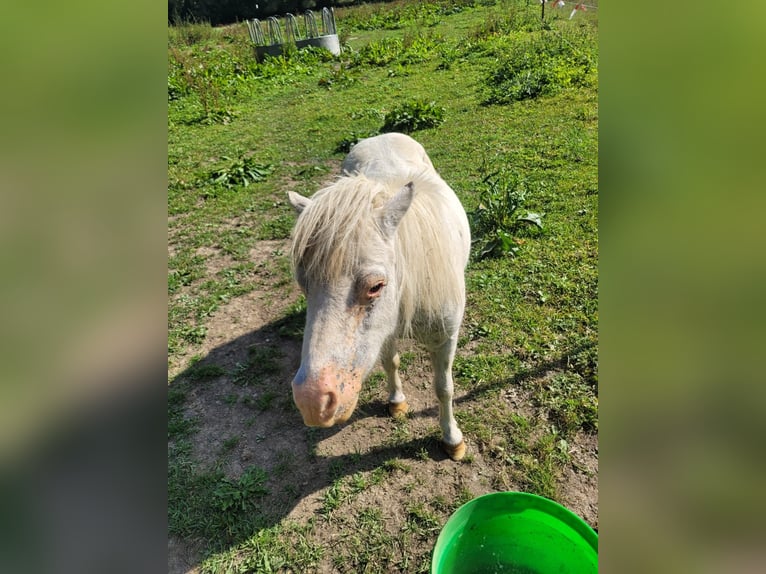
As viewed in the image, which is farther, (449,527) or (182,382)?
(182,382)

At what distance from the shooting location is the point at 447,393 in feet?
9.09

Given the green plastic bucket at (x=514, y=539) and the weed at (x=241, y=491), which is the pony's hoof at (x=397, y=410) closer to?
the weed at (x=241, y=491)

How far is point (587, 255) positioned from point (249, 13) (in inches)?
1596

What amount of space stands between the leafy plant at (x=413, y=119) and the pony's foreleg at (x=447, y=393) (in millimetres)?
6974

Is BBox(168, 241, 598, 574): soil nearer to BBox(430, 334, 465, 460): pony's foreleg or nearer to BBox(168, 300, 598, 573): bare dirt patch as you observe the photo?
BBox(168, 300, 598, 573): bare dirt patch

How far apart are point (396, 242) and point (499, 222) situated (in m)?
3.36

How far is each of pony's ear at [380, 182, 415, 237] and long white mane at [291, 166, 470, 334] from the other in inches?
1.9

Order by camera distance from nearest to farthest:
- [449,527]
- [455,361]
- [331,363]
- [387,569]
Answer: [331,363]
[449,527]
[387,569]
[455,361]

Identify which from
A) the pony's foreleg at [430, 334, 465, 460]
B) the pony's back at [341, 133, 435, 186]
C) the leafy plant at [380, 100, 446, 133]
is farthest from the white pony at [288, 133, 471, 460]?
the leafy plant at [380, 100, 446, 133]

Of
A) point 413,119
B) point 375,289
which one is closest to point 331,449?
point 375,289
